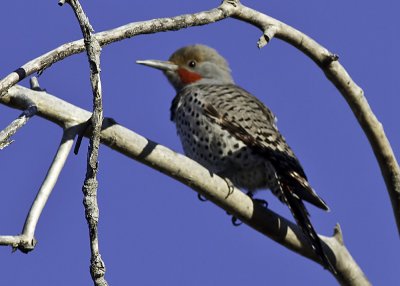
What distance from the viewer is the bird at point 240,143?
6.60 metres

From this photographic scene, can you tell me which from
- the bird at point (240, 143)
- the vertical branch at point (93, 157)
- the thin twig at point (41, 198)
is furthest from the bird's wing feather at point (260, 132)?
the vertical branch at point (93, 157)

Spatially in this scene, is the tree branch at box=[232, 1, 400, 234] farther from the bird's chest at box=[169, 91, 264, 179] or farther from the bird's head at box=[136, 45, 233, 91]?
the bird's head at box=[136, 45, 233, 91]

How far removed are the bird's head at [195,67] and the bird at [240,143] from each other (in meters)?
0.52

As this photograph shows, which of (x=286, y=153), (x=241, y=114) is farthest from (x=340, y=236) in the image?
(x=241, y=114)

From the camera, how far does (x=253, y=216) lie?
591 centimetres

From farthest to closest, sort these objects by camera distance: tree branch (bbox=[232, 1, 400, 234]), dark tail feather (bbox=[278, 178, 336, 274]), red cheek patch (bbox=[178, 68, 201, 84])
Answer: red cheek patch (bbox=[178, 68, 201, 84])
dark tail feather (bbox=[278, 178, 336, 274])
tree branch (bbox=[232, 1, 400, 234])

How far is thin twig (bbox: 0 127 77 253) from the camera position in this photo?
4043 mm

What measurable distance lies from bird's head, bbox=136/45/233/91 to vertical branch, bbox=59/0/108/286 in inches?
167

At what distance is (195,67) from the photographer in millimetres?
8398

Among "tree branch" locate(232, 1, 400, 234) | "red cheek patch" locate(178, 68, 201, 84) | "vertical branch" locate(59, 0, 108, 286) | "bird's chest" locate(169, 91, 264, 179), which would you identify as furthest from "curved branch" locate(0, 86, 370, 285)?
"red cheek patch" locate(178, 68, 201, 84)

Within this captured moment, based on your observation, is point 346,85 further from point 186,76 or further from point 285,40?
point 186,76

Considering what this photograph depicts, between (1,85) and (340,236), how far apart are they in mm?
2909

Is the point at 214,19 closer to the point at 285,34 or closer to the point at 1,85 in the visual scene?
the point at 285,34

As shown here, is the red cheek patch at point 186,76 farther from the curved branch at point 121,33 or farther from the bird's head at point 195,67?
the curved branch at point 121,33
